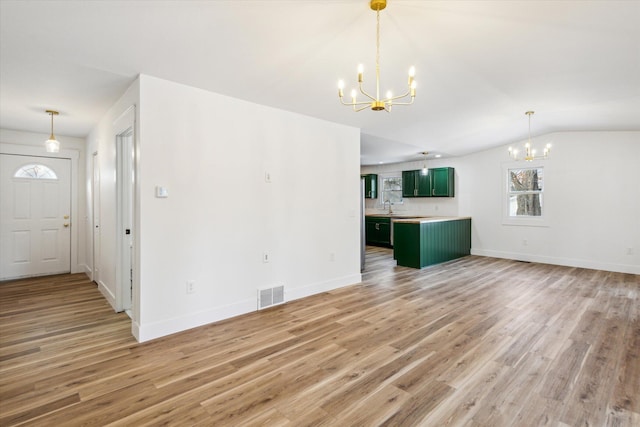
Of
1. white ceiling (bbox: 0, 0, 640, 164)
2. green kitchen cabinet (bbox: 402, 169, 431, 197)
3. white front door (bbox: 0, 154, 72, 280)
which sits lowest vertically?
white front door (bbox: 0, 154, 72, 280)

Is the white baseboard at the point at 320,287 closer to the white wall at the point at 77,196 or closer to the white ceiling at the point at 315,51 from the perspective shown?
the white ceiling at the point at 315,51

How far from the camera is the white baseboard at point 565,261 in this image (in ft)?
18.8

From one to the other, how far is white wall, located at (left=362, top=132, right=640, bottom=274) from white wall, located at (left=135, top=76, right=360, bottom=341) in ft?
15.2

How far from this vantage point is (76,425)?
5.92ft

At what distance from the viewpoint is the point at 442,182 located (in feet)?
26.2

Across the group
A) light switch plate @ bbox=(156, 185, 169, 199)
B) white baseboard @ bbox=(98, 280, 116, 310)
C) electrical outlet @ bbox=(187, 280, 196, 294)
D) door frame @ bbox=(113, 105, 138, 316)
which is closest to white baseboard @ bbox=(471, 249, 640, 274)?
electrical outlet @ bbox=(187, 280, 196, 294)

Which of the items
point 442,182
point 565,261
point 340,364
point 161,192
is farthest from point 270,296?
point 565,261

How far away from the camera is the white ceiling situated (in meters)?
2.13

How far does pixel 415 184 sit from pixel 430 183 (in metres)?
0.43

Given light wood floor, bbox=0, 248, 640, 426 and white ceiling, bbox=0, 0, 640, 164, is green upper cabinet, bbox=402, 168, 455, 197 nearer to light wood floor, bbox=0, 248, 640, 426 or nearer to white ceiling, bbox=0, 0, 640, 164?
white ceiling, bbox=0, 0, 640, 164

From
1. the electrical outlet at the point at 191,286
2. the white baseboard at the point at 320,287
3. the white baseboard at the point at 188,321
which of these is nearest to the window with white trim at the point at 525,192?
the white baseboard at the point at 320,287

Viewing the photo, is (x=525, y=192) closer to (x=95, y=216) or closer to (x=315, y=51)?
(x=315, y=51)

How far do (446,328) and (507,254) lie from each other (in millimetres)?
5028

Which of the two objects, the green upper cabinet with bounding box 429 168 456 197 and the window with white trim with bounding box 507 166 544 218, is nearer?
the window with white trim with bounding box 507 166 544 218
